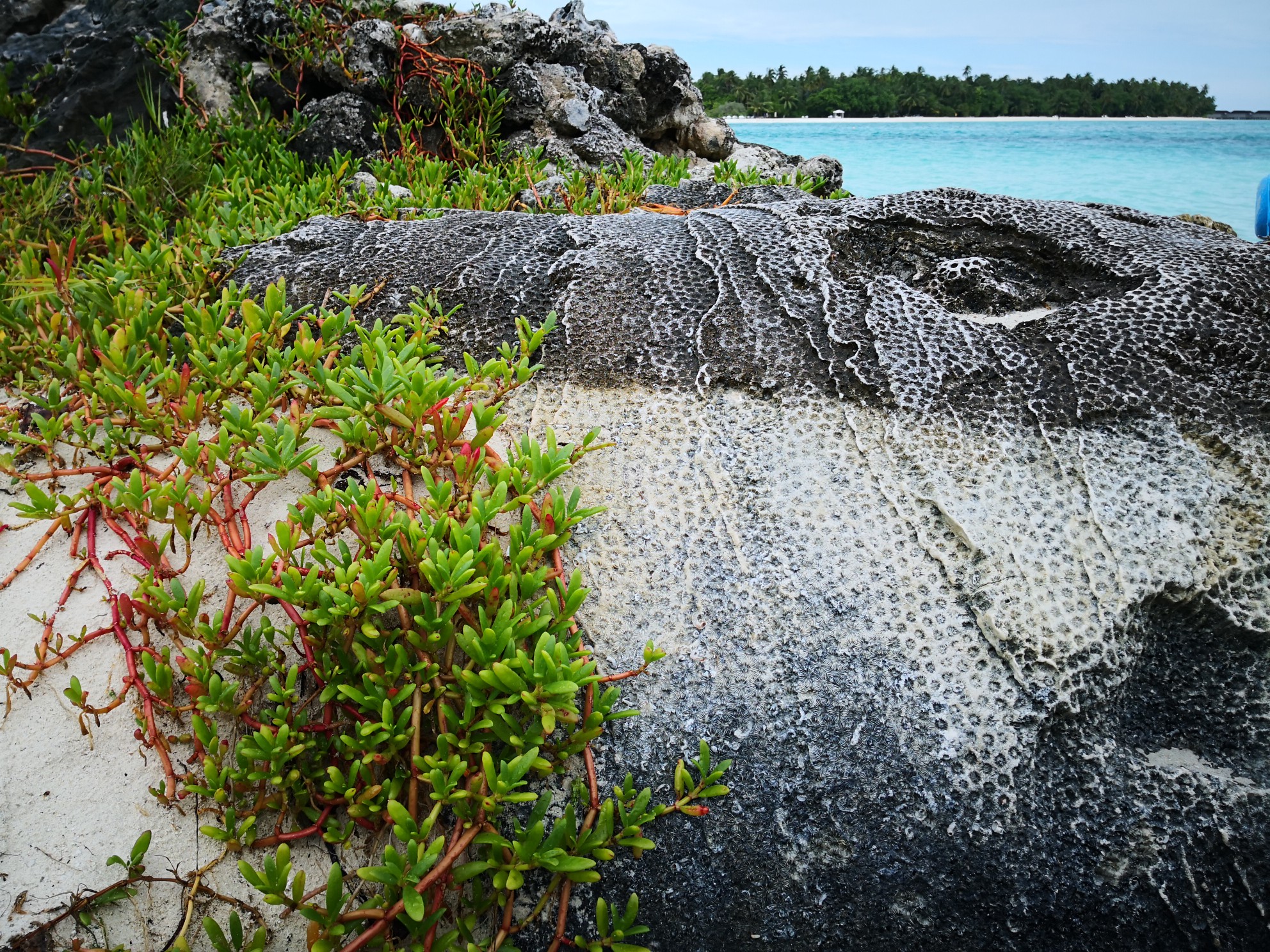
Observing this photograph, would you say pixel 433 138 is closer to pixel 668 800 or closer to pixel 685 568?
pixel 685 568

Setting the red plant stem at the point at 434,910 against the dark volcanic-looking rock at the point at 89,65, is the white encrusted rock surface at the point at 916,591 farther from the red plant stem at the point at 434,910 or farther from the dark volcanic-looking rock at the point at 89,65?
the dark volcanic-looking rock at the point at 89,65

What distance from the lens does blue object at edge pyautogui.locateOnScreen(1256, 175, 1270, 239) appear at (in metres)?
4.84

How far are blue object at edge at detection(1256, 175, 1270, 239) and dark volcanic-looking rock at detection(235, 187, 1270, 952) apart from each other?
3.74 meters

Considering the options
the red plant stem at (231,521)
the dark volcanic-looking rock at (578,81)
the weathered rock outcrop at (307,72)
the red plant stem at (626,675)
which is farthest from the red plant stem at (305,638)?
the dark volcanic-looking rock at (578,81)

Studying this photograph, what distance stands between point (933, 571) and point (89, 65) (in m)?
5.12

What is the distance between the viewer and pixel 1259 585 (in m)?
1.52

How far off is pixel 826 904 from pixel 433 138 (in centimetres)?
424

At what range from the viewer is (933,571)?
4.96ft

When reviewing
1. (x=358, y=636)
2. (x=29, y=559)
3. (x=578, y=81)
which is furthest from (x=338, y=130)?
(x=358, y=636)

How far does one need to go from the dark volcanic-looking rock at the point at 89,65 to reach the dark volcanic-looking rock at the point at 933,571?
337 centimetres

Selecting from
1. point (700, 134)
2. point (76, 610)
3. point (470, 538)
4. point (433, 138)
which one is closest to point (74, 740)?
point (76, 610)

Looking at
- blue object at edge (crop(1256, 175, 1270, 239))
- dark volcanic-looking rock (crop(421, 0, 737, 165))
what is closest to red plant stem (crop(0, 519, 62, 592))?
dark volcanic-looking rock (crop(421, 0, 737, 165))

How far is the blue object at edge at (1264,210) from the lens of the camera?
484cm

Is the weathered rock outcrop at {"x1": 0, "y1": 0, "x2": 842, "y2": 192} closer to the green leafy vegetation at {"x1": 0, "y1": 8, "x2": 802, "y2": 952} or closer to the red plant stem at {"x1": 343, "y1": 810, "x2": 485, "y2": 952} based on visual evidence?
the green leafy vegetation at {"x1": 0, "y1": 8, "x2": 802, "y2": 952}
